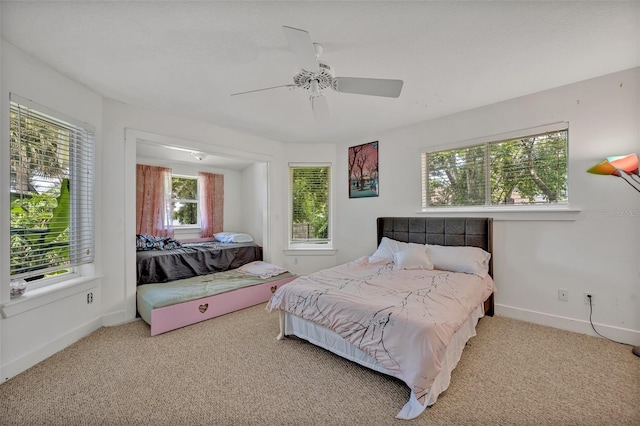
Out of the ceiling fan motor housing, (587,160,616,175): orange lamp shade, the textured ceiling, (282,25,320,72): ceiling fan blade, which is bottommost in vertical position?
(587,160,616,175): orange lamp shade

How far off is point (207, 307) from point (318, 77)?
2.57 meters

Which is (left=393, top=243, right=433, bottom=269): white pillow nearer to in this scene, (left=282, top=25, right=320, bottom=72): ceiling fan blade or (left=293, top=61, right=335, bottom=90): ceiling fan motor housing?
(left=293, top=61, right=335, bottom=90): ceiling fan motor housing

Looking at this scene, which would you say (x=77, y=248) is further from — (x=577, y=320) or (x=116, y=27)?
(x=577, y=320)

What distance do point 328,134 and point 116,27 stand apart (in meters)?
2.74

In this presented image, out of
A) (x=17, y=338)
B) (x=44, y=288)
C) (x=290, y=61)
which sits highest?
(x=290, y=61)

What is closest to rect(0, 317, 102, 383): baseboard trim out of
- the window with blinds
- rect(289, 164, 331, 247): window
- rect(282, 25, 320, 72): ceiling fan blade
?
the window with blinds

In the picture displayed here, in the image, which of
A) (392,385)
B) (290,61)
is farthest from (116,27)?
(392,385)

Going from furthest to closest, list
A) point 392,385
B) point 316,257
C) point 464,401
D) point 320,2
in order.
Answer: point 316,257
point 392,385
point 464,401
point 320,2

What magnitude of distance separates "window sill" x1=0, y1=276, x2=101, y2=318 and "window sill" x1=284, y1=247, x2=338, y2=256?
250cm

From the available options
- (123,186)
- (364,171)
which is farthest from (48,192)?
(364,171)

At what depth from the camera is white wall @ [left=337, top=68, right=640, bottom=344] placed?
2.30 meters

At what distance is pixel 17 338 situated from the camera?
6.34 feet

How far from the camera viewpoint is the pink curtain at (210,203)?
17.2 ft

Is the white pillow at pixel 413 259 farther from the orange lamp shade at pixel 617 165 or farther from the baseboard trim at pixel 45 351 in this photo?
the baseboard trim at pixel 45 351
